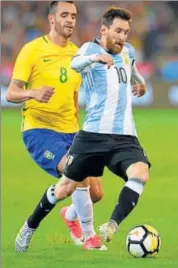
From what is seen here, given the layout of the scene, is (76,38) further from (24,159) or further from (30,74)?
(30,74)

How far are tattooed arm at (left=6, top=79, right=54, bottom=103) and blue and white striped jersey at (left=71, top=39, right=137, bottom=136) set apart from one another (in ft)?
1.11

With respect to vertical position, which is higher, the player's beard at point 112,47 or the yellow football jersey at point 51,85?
the player's beard at point 112,47

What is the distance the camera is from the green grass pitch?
7.59 meters

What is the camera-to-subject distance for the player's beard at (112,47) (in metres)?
7.86

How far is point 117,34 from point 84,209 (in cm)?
160

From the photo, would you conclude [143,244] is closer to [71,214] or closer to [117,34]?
[71,214]

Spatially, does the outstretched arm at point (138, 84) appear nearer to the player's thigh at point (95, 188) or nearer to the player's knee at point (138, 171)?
the player's thigh at point (95, 188)

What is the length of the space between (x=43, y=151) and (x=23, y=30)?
19.9 meters

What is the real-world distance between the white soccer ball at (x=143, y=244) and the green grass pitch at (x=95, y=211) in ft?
0.26

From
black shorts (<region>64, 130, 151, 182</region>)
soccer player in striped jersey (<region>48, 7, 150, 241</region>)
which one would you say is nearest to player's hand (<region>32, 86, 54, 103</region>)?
soccer player in striped jersey (<region>48, 7, 150, 241</region>)

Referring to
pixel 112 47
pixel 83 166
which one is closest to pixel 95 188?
pixel 83 166

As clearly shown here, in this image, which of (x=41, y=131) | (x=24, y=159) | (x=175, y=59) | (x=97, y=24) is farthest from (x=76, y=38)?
(x=41, y=131)

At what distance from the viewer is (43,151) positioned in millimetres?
8906

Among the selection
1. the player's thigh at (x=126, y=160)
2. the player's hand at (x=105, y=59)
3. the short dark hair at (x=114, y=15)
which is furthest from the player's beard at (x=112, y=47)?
the player's thigh at (x=126, y=160)
